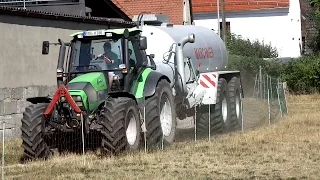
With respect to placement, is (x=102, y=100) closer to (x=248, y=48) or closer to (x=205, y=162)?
(x=205, y=162)

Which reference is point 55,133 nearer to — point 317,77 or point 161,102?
point 161,102

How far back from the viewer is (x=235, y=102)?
20.8 m

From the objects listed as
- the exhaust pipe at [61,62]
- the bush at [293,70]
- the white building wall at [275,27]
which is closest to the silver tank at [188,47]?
the exhaust pipe at [61,62]

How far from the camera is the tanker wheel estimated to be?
1355cm

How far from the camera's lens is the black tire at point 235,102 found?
2031cm

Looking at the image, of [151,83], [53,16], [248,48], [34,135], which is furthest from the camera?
[248,48]

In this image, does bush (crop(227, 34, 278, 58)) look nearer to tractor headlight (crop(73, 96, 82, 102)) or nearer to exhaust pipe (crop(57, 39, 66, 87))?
exhaust pipe (crop(57, 39, 66, 87))

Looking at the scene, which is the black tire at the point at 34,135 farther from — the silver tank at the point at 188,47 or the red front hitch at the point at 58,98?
the silver tank at the point at 188,47

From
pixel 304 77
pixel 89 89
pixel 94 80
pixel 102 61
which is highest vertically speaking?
pixel 102 61

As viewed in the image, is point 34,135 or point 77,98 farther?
point 77,98

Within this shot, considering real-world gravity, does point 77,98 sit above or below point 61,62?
below

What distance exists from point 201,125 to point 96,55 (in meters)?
4.72

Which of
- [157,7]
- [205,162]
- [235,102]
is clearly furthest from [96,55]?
[157,7]

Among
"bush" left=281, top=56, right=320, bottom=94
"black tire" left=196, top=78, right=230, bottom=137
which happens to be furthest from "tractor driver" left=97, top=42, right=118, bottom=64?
"bush" left=281, top=56, right=320, bottom=94
